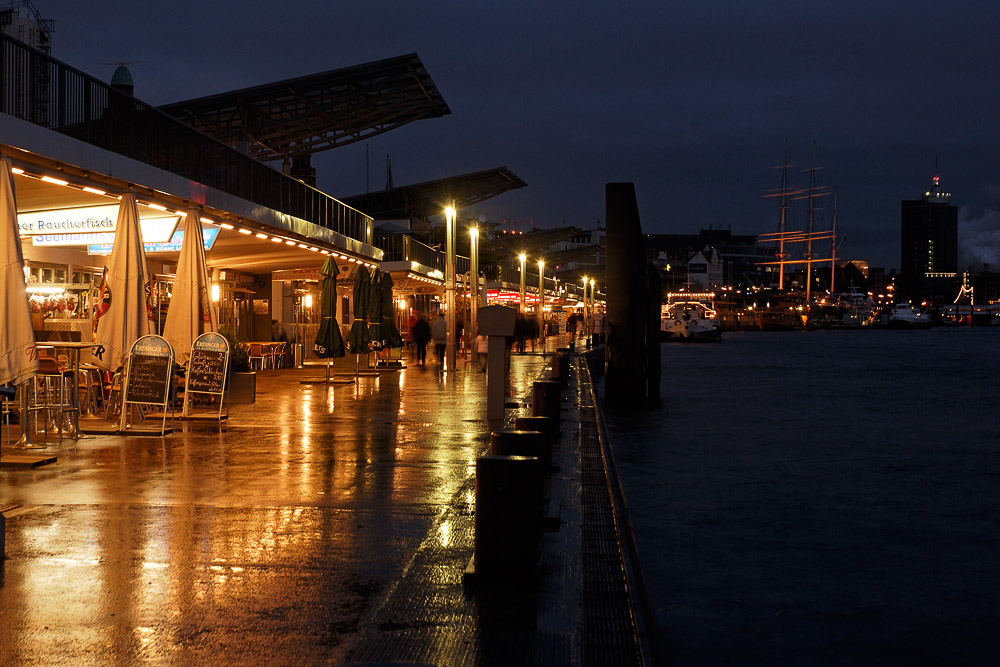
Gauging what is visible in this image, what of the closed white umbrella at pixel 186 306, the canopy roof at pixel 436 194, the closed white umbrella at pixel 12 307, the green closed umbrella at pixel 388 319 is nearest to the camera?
the closed white umbrella at pixel 12 307

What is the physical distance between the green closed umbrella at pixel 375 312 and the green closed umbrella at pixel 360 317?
1.29 ft

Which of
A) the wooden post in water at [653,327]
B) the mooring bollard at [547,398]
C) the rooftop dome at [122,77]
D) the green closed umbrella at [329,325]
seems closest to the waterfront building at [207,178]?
the green closed umbrella at [329,325]

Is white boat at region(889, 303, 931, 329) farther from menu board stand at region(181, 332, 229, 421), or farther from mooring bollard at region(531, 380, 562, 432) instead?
menu board stand at region(181, 332, 229, 421)

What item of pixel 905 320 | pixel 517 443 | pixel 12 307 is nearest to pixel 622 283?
pixel 12 307

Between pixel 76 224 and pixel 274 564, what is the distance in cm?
1140

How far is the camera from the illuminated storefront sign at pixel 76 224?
15.3 m

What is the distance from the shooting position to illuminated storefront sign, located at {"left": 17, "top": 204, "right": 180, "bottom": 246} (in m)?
15.3

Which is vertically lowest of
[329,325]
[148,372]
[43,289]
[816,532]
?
[816,532]

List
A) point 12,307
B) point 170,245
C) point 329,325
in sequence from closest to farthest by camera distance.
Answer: point 12,307, point 170,245, point 329,325

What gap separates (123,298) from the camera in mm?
11516

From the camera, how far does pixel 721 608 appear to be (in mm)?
7438

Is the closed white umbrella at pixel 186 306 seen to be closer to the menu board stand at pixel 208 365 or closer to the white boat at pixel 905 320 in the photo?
the menu board stand at pixel 208 365

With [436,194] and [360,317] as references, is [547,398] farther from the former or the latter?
[436,194]

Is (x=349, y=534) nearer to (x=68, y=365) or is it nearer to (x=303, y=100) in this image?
(x=68, y=365)
